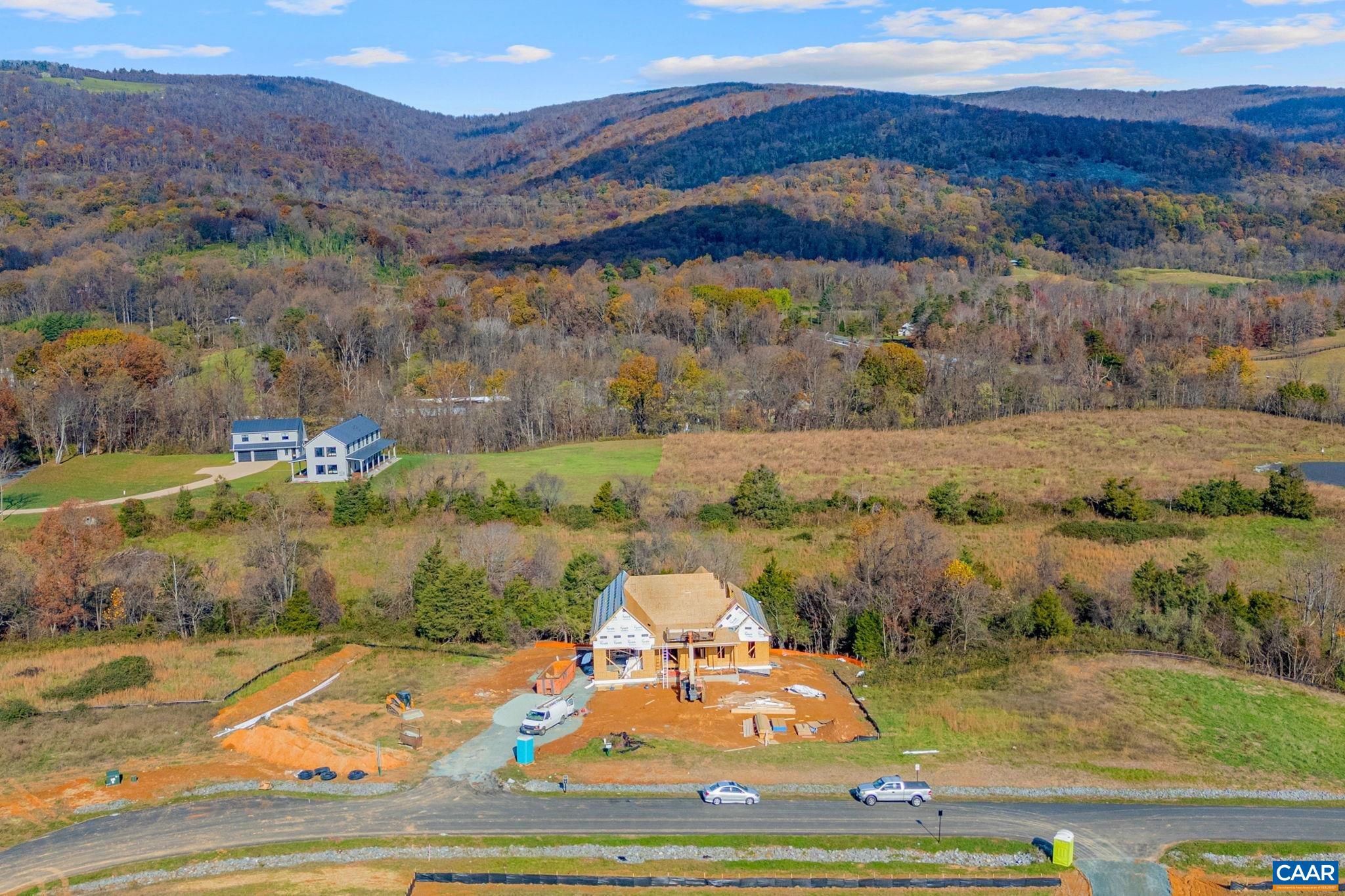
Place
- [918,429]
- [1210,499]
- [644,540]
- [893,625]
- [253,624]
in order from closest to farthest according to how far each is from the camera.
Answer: [893,625] < [253,624] < [644,540] < [1210,499] < [918,429]

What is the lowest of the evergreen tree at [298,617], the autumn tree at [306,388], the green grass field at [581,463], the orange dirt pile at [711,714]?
the orange dirt pile at [711,714]

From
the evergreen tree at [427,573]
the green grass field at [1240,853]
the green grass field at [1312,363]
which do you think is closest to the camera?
the green grass field at [1240,853]

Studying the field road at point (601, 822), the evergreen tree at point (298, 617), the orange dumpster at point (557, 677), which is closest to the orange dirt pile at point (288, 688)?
the evergreen tree at point (298, 617)

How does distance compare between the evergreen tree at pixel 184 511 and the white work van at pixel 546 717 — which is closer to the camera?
the white work van at pixel 546 717

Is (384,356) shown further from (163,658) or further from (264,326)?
(163,658)

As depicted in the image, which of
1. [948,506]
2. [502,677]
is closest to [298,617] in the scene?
[502,677]

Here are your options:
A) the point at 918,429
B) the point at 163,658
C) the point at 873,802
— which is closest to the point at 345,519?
the point at 163,658

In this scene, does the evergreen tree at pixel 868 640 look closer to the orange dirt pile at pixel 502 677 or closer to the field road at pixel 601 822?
the orange dirt pile at pixel 502 677
